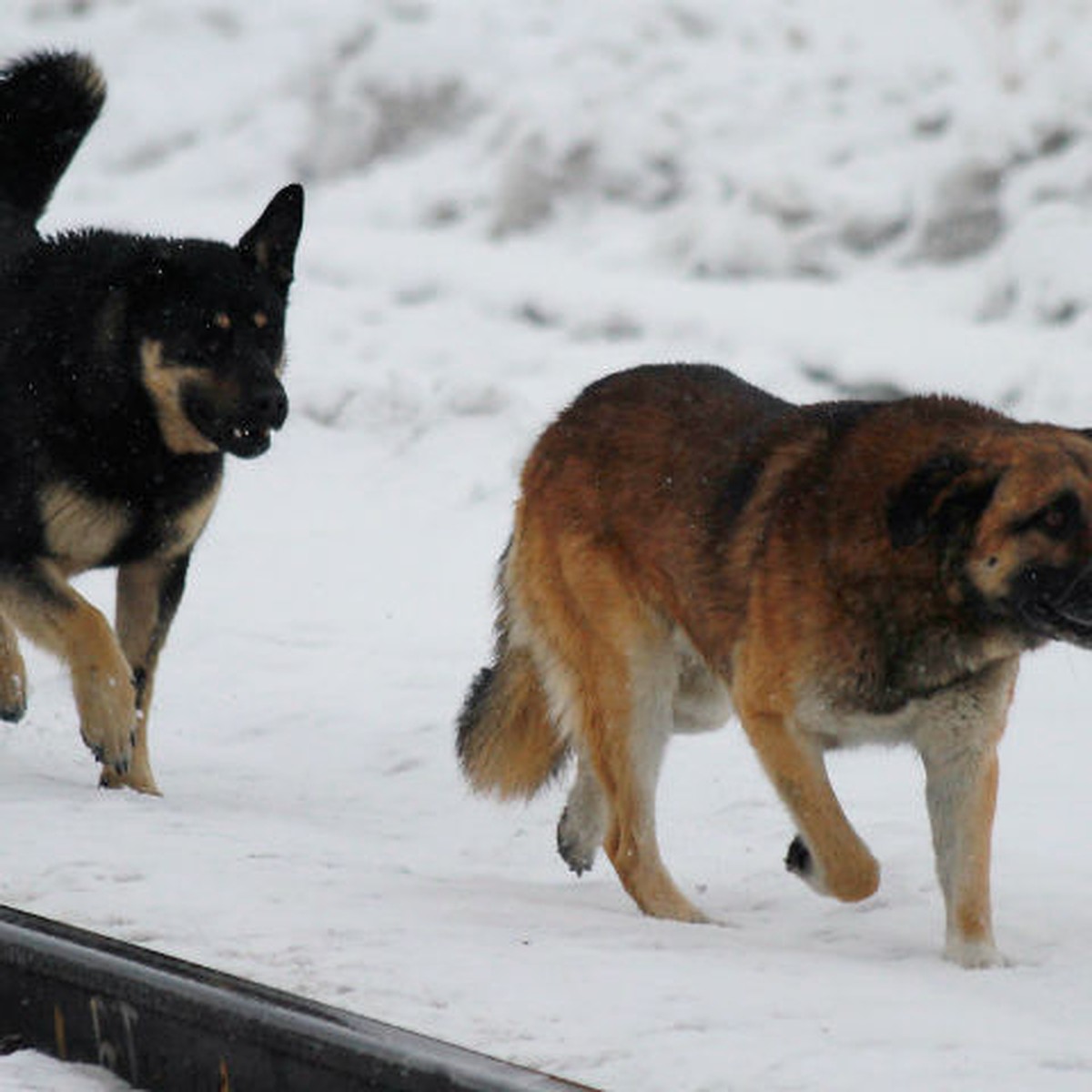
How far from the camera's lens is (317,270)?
46.2 ft

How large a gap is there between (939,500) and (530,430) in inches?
263

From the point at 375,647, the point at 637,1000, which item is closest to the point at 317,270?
the point at 375,647

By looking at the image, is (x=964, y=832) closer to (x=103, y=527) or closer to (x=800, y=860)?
(x=800, y=860)

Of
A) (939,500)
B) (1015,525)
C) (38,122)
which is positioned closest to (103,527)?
(38,122)

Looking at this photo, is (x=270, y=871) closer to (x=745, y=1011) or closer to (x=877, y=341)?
(x=745, y=1011)

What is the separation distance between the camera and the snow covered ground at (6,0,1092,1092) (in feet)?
13.5

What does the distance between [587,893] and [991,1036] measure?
2.16m

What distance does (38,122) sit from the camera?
7910 mm

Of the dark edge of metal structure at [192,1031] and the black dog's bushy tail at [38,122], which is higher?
the black dog's bushy tail at [38,122]

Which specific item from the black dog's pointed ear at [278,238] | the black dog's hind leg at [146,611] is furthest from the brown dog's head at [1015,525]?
the black dog's hind leg at [146,611]

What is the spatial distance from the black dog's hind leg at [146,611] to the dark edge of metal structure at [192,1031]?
2886 millimetres

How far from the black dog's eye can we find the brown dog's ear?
13 centimetres

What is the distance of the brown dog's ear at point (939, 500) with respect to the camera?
4750mm

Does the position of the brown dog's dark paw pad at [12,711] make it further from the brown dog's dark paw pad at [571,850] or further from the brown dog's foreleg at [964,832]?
the brown dog's foreleg at [964,832]
